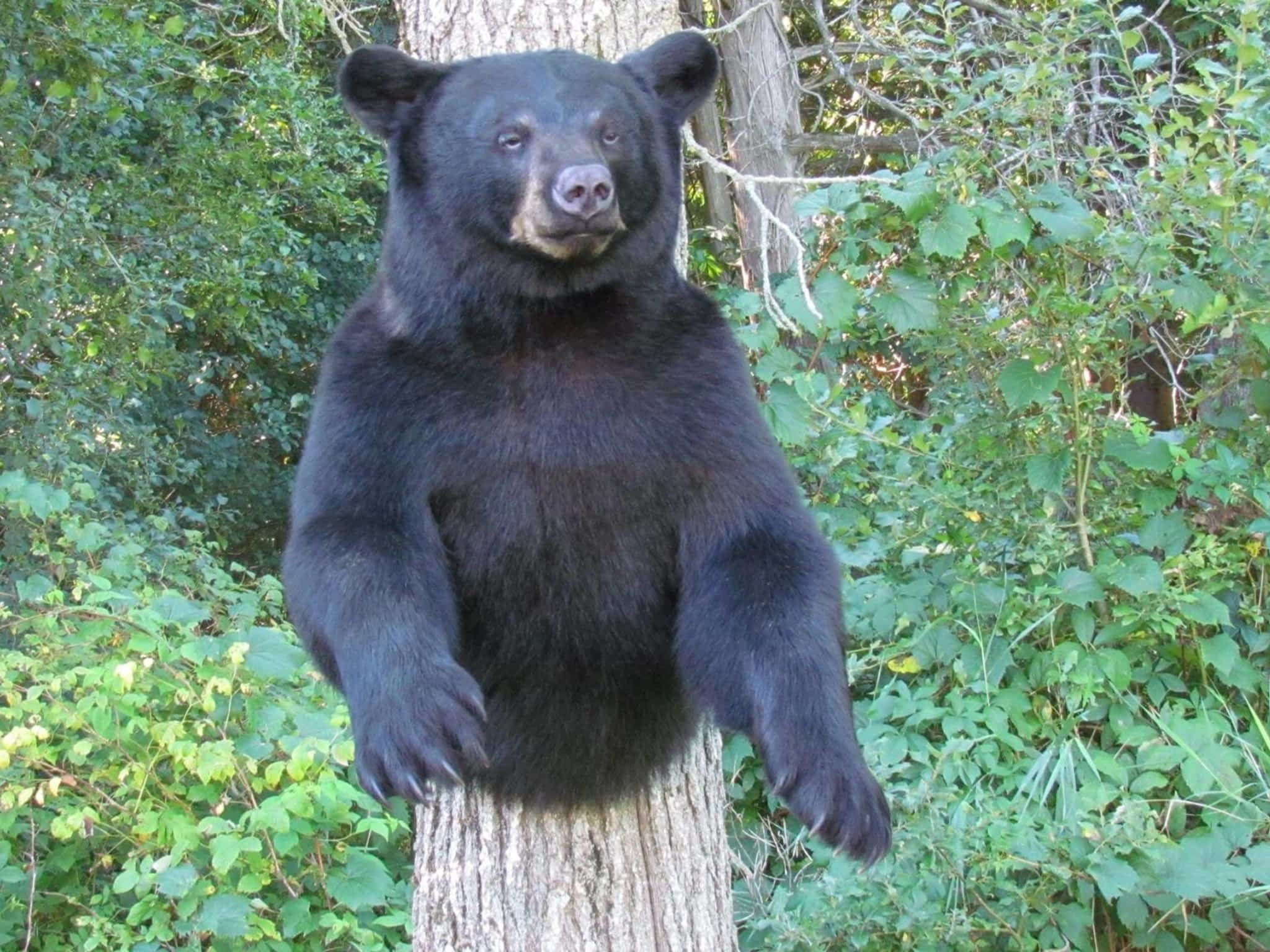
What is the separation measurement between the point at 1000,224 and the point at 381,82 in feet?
6.24

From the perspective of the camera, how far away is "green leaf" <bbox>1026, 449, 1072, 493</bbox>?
4434 millimetres

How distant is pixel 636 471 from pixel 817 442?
2.17 meters

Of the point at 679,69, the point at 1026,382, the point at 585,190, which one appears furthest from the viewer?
the point at 1026,382

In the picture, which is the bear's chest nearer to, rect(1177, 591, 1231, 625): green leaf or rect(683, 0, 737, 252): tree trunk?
rect(1177, 591, 1231, 625): green leaf

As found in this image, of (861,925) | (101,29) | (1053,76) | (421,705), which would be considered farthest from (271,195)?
(421,705)

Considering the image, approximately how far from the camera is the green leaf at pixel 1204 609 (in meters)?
4.36

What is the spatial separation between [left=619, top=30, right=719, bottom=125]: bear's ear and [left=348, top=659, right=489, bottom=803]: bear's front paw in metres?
1.38

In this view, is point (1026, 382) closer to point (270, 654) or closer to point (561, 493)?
point (561, 493)

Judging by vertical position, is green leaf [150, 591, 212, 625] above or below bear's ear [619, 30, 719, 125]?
below

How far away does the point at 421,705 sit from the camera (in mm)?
2479

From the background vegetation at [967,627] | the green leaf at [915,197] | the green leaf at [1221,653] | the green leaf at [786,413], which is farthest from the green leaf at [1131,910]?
the green leaf at [915,197]

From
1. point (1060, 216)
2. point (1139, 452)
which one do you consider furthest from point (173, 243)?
point (1139, 452)

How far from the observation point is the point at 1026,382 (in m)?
4.32

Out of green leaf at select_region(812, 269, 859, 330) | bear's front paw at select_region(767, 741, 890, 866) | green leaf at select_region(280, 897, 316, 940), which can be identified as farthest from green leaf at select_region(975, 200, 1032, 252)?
green leaf at select_region(280, 897, 316, 940)
